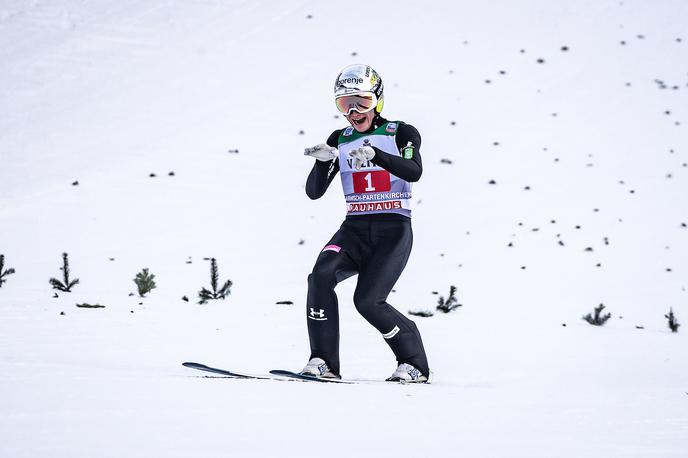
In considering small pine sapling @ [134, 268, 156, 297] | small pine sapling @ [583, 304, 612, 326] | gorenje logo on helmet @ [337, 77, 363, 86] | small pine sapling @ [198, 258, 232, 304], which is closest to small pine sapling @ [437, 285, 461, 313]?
small pine sapling @ [583, 304, 612, 326]

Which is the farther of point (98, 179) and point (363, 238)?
point (98, 179)

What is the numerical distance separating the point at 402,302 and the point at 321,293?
3.76 metres

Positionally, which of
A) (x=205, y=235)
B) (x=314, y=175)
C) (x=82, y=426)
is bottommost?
(x=82, y=426)

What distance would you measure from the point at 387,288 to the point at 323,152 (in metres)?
0.94

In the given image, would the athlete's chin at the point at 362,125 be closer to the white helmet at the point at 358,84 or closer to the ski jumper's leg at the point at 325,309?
the white helmet at the point at 358,84

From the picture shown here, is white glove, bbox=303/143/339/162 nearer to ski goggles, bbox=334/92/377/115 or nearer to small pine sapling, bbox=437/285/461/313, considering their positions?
ski goggles, bbox=334/92/377/115

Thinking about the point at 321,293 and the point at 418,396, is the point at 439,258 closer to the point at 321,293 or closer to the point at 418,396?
the point at 321,293

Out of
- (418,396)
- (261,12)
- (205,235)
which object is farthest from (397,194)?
(261,12)

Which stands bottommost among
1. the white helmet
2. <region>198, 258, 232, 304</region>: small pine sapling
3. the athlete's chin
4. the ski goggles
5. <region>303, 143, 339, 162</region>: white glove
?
<region>198, 258, 232, 304</region>: small pine sapling

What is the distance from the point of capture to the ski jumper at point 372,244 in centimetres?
528

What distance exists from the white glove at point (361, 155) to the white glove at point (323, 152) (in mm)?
450

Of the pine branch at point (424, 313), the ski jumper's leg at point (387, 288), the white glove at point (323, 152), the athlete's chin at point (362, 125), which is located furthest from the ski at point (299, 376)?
the pine branch at point (424, 313)

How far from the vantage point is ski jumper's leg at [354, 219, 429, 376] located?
→ 5.30m

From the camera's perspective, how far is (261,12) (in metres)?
18.9
